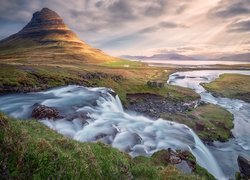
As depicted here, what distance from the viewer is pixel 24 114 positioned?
127 ft

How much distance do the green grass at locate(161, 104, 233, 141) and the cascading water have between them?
20.7ft

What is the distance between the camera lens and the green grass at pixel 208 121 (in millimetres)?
46688

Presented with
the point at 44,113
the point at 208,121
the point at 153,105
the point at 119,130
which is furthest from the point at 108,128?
the point at 153,105

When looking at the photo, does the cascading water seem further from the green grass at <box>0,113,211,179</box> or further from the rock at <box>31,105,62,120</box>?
the green grass at <box>0,113,211,179</box>

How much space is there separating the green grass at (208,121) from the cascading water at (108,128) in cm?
631

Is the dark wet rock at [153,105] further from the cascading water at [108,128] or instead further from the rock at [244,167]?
the rock at [244,167]

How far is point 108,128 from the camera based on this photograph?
3353 centimetres

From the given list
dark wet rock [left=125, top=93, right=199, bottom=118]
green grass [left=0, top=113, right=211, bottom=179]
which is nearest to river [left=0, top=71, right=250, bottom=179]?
dark wet rock [left=125, top=93, right=199, bottom=118]

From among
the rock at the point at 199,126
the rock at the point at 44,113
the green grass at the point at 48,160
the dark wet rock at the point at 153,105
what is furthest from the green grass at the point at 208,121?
the green grass at the point at 48,160

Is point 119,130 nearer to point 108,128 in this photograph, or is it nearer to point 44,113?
point 108,128

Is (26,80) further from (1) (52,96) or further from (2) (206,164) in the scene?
(2) (206,164)

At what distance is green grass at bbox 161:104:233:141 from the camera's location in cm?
4669

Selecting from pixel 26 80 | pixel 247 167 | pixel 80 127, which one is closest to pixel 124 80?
pixel 26 80

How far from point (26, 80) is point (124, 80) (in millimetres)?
36440
